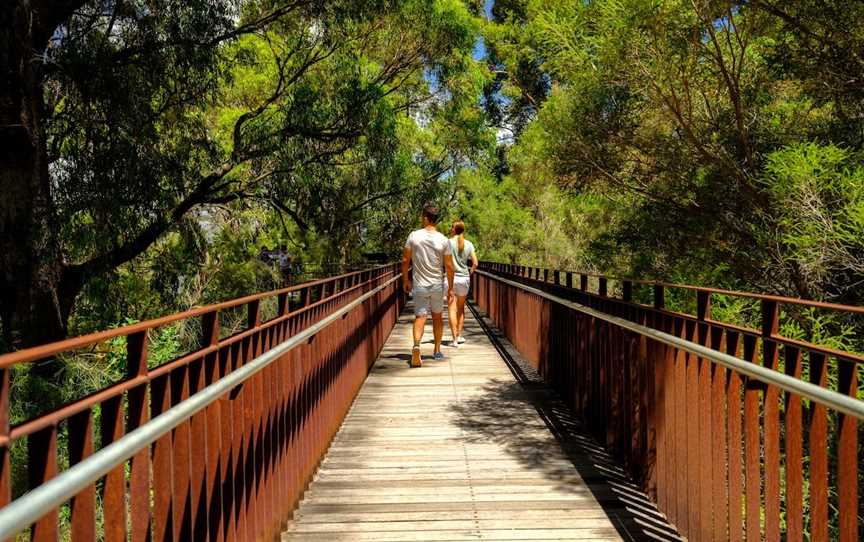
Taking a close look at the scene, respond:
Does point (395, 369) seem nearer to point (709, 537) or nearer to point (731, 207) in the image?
point (709, 537)

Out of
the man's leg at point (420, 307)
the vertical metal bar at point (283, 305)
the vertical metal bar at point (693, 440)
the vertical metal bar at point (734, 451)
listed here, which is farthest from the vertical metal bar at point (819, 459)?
the man's leg at point (420, 307)

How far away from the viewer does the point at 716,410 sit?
3299 mm

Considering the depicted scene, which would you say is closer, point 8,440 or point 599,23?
point 8,440

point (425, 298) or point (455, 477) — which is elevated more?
point (425, 298)

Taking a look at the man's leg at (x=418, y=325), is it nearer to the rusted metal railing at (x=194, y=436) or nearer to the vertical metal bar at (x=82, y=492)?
the rusted metal railing at (x=194, y=436)

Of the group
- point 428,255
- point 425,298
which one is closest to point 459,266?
point 425,298

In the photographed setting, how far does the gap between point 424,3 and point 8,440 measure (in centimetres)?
1713

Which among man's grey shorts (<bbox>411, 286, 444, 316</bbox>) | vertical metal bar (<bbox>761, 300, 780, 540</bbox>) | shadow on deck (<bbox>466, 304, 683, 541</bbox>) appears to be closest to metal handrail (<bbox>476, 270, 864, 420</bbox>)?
vertical metal bar (<bbox>761, 300, 780, 540</bbox>)

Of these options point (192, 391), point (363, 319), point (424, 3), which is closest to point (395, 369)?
point (363, 319)

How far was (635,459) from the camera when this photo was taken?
14.7ft

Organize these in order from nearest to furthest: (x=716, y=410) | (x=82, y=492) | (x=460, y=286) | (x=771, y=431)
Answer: (x=82, y=492) → (x=771, y=431) → (x=716, y=410) → (x=460, y=286)

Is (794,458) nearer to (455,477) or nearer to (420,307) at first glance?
(455,477)

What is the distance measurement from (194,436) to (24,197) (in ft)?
27.9

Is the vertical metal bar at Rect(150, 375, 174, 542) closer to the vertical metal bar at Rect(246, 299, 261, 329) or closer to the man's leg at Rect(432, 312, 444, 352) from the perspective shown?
the vertical metal bar at Rect(246, 299, 261, 329)
